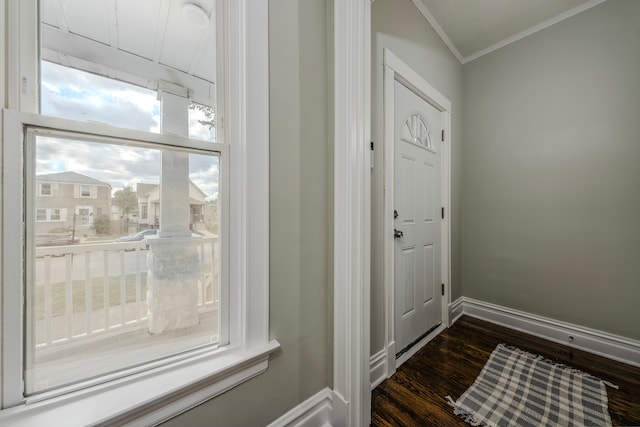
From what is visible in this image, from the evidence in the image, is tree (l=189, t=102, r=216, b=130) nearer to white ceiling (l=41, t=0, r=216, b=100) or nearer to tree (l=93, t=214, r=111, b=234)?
white ceiling (l=41, t=0, r=216, b=100)

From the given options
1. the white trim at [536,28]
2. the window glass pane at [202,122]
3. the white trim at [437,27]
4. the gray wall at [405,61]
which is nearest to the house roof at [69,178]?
the window glass pane at [202,122]

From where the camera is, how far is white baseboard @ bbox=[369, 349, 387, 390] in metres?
1.38

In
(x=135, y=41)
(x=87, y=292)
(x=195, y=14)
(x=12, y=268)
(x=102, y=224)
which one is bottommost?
(x=87, y=292)

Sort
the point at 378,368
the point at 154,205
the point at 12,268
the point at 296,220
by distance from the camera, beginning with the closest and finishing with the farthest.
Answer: the point at 12,268, the point at 154,205, the point at 296,220, the point at 378,368

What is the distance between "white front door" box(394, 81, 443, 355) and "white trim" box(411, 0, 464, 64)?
63cm

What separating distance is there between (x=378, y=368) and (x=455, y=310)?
1.29 m

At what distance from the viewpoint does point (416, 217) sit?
1812 mm

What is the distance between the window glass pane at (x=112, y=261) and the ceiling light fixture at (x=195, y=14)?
0.51 meters

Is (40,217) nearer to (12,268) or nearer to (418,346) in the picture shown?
(12,268)

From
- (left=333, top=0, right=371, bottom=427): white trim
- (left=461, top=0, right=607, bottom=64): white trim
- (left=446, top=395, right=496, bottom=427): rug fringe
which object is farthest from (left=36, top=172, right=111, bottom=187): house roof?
(left=461, top=0, right=607, bottom=64): white trim

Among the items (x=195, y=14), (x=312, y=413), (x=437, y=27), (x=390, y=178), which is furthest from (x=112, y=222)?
(x=437, y=27)

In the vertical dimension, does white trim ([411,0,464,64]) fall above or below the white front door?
above

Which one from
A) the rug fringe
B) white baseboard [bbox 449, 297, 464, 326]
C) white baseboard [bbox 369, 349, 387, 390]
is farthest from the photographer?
white baseboard [bbox 449, 297, 464, 326]

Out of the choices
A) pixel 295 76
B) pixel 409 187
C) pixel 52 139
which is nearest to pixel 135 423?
pixel 52 139
